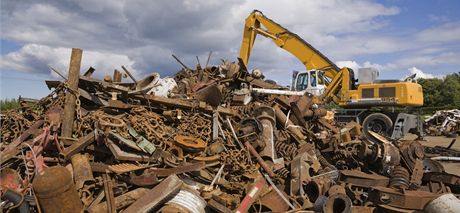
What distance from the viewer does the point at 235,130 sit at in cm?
687

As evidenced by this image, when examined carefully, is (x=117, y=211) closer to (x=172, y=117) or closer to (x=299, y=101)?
(x=172, y=117)

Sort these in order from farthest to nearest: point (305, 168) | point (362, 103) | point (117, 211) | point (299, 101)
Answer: point (362, 103) → point (299, 101) → point (305, 168) → point (117, 211)

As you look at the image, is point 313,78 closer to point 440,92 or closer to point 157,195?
point 157,195

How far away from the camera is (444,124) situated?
20141 millimetres

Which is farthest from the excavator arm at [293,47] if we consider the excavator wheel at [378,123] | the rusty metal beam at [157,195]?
the rusty metal beam at [157,195]

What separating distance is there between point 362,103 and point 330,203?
991cm

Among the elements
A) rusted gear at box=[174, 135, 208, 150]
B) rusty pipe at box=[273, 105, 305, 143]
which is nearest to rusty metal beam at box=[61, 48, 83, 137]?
rusted gear at box=[174, 135, 208, 150]

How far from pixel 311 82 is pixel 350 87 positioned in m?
1.47

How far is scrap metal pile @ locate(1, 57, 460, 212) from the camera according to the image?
464 centimetres

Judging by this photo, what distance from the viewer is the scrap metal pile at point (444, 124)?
19.6 metres

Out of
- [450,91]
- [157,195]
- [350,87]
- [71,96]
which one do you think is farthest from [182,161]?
[450,91]

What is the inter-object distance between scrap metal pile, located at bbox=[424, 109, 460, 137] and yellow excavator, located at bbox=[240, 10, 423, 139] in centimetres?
679

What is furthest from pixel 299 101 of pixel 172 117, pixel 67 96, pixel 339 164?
pixel 67 96

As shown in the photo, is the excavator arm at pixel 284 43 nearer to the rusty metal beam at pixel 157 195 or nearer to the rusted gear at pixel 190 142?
the rusted gear at pixel 190 142
